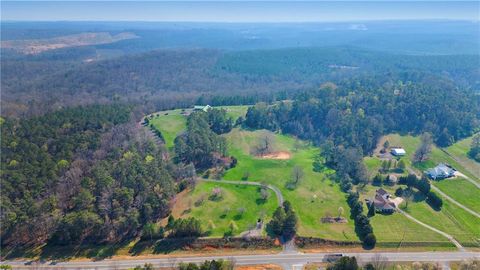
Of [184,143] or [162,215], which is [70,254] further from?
[184,143]

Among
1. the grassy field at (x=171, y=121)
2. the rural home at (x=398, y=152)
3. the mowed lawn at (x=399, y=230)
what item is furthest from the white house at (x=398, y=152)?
the grassy field at (x=171, y=121)

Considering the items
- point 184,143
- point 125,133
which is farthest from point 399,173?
point 125,133

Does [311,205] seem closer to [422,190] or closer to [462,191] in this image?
[422,190]

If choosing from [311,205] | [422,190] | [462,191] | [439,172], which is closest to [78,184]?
[311,205]

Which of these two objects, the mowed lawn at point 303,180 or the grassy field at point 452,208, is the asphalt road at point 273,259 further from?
the grassy field at point 452,208

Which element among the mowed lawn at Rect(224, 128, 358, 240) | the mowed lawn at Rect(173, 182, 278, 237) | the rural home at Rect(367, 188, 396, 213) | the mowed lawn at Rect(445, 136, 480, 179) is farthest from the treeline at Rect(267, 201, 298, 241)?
the mowed lawn at Rect(445, 136, 480, 179)

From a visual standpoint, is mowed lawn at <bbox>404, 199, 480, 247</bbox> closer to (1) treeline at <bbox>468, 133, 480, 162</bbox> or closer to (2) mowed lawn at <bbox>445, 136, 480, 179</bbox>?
(2) mowed lawn at <bbox>445, 136, 480, 179</bbox>
